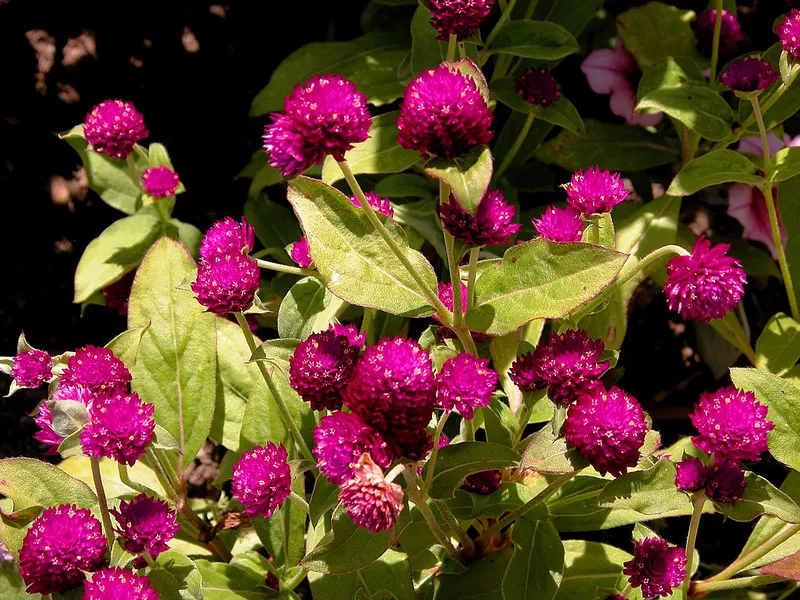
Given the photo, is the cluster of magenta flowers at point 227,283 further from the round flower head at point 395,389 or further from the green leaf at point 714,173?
the green leaf at point 714,173

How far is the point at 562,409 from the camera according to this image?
3.95 feet

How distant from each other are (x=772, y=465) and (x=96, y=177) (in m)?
1.96

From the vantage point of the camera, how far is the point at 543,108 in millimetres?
1857

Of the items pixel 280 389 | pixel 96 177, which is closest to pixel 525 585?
pixel 280 389

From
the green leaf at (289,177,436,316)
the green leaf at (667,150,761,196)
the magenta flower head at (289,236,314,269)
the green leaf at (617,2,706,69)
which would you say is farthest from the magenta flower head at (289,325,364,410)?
the green leaf at (617,2,706,69)

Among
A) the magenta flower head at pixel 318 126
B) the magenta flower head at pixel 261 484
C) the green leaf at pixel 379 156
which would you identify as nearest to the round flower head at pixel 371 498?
the magenta flower head at pixel 261 484

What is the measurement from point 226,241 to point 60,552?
53 cm

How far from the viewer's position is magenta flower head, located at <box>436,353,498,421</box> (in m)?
1.06

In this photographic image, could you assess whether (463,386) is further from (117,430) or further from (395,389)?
(117,430)

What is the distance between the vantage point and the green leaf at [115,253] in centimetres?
194

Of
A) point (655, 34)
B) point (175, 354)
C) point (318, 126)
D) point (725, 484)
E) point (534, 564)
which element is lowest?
point (534, 564)

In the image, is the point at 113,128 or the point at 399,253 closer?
the point at 399,253

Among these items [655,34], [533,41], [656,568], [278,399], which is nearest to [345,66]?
[533,41]

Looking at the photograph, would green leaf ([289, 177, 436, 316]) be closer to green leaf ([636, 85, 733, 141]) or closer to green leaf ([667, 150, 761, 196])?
green leaf ([667, 150, 761, 196])
